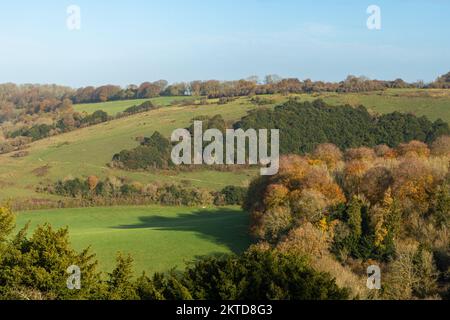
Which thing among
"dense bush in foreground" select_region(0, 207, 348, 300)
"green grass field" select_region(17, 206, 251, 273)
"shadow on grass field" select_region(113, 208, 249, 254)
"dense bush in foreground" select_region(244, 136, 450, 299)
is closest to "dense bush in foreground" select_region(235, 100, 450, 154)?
"shadow on grass field" select_region(113, 208, 249, 254)

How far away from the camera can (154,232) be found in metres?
57.2

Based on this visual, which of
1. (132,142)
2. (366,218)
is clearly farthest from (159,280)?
(132,142)

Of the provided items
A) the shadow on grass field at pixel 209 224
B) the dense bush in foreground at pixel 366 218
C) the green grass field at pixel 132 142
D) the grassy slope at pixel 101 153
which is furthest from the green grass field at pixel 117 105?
the dense bush in foreground at pixel 366 218

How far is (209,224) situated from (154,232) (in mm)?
8938

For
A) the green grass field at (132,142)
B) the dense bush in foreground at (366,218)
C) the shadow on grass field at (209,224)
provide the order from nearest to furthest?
the dense bush in foreground at (366,218)
the shadow on grass field at (209,224)
the green grass field at (132,142)

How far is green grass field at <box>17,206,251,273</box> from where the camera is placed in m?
48.8

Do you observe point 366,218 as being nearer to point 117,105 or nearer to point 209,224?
point 209,224

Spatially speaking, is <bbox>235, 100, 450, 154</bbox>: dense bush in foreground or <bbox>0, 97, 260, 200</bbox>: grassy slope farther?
<bbox>235, 100, 450, 154</bbox>: dense bush in foreground

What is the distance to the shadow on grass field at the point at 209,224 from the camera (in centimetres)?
5490

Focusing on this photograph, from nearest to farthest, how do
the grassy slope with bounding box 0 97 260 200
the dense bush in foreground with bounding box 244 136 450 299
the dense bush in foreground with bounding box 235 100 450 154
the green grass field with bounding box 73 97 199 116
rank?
the dense bush in foreground with bounding box 244 136 450 299, the grassy slope with bounding box 0 97 260 200, the dense bush in foreground with bounding box 235 100 450 154, the green grass field with bounding box 73 97 199 116

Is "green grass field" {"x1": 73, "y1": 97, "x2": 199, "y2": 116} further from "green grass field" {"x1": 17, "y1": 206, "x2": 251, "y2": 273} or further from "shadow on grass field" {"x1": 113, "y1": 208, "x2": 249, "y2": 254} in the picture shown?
"shadow on grass field" {"x1": 113, "y1": 208, "x2": 249, "y2": 254}

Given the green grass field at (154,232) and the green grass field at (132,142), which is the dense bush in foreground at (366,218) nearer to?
the green grass field at (154,232)
